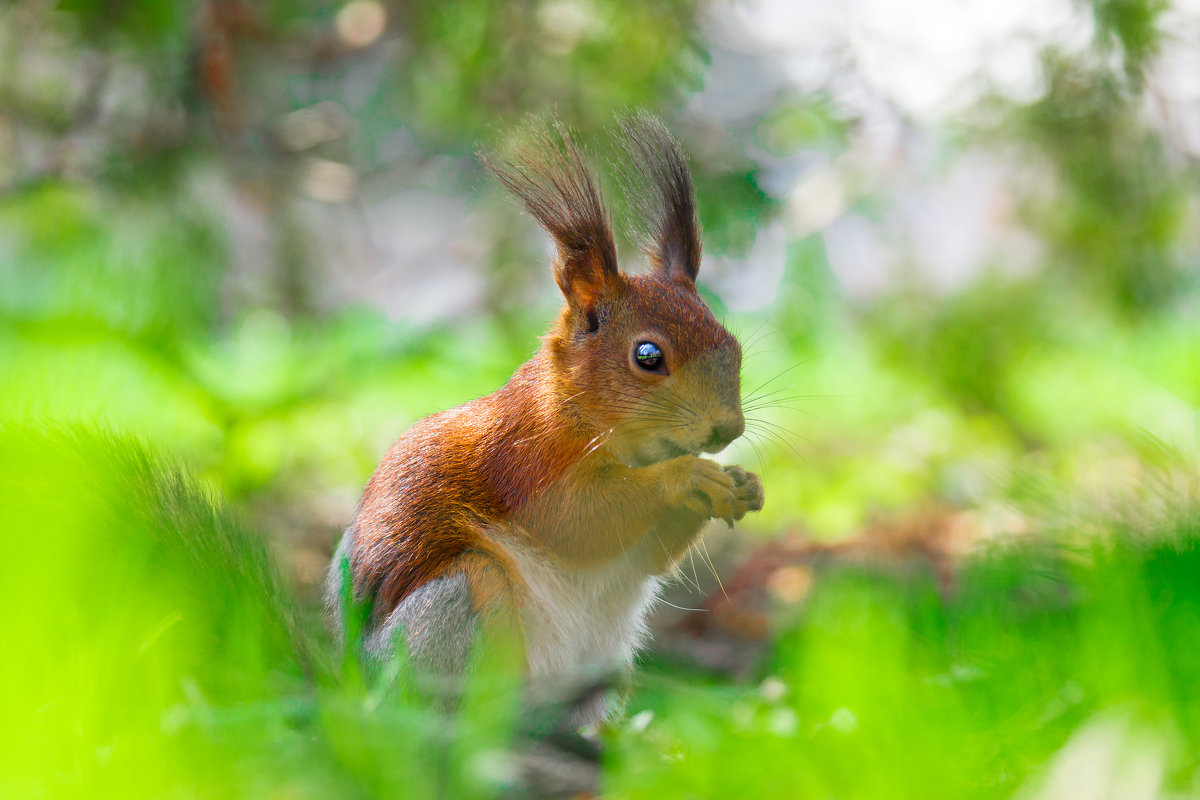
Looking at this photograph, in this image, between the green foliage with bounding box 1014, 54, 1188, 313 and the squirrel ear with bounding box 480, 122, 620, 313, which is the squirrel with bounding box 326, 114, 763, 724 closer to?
the squirrel ear with bounding box 480, 122, 620, 313

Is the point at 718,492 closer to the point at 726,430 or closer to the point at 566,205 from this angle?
the point at 726,430

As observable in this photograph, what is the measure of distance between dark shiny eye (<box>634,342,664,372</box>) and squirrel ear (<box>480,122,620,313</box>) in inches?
3.8

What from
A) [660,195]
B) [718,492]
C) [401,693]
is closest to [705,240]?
[660,195]

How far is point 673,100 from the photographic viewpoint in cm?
196

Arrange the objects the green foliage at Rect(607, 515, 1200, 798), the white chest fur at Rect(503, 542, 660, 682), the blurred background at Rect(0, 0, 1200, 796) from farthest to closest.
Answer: the blurred background at Rect(0, 0, 1200, 796)
the white chest fur at Rect(503, 542, 660, 682)
the green foliage at Rect(607, 515, 1200, 798)

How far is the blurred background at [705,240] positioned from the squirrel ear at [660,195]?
0.34 m

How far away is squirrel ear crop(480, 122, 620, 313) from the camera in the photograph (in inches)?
41.5

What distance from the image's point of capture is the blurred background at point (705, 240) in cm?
195

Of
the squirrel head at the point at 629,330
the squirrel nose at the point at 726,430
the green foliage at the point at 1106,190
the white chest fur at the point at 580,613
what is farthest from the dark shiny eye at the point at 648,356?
the green foliage at the point at 1106,190

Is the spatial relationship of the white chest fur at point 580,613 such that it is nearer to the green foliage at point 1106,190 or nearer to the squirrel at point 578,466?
the squirrel at point 578,466

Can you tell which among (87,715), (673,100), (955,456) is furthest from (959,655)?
(955,456)

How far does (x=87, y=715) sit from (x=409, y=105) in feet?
7.14

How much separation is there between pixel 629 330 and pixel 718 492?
0.76 feet

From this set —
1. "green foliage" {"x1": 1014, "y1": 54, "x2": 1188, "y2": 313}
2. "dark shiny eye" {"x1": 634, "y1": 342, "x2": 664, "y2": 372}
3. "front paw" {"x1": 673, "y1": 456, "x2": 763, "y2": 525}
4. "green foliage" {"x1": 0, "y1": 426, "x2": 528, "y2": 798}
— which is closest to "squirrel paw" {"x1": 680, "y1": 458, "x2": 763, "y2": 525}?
"front paw" {"x1": 673, "y1": 456, "x2": 763, "y2": 525}
